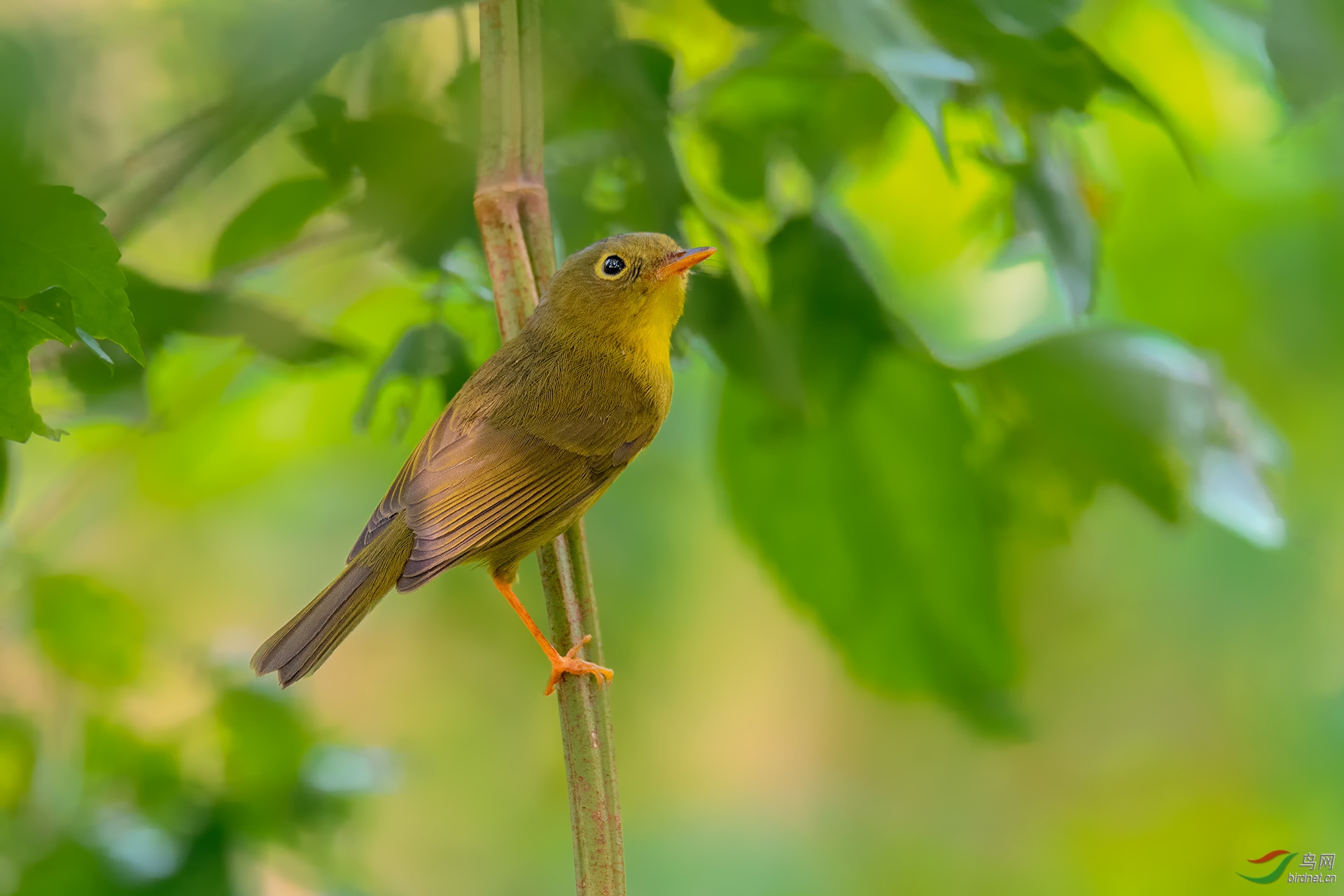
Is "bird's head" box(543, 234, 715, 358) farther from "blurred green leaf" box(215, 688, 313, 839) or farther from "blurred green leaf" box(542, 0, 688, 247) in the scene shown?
"blurred green leaf" box(215, 688, 313, 839)

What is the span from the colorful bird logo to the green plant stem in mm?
1346

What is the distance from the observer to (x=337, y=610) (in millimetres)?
949

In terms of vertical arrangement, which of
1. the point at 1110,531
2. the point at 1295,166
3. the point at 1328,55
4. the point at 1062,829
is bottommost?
the point at 1062,829

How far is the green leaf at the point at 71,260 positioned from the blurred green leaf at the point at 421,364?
0.40 metres

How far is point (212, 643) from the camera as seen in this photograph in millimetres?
1793

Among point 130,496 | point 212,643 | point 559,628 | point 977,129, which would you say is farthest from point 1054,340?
point 130,496

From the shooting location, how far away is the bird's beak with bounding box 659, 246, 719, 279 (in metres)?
1.05

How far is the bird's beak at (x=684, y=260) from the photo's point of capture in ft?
3.44

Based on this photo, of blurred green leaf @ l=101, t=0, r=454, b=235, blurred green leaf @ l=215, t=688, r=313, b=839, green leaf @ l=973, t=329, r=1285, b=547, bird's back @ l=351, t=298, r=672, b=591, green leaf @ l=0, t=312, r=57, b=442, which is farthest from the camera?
blurred green leaf @ l=215, t=688, r=313, b=839

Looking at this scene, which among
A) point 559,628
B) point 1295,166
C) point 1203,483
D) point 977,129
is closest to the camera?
point 559,628

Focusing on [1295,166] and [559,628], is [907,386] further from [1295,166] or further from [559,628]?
[1295,166]

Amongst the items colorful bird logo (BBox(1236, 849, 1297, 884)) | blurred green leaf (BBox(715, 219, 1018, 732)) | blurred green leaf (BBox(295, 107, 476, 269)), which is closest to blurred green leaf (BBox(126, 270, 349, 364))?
blurred green leaf (BBox(295, 107, 476, 269))

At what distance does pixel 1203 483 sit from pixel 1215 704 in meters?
1.54

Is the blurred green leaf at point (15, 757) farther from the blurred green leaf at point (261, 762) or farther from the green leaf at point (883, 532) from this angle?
the green leaf at point (883, 532)
